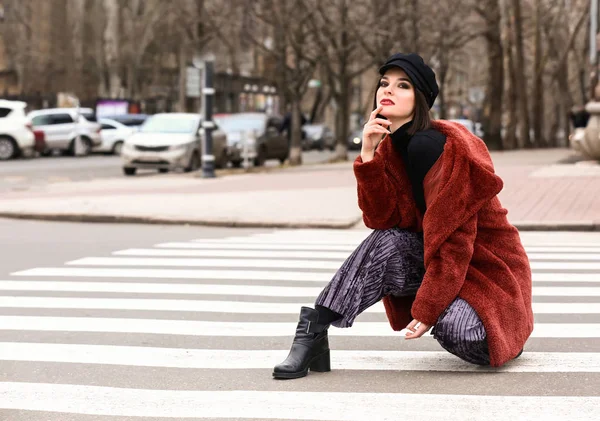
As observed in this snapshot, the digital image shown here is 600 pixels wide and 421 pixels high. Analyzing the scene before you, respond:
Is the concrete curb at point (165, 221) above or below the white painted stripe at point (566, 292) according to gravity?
below

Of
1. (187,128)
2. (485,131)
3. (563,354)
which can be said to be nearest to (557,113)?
(485,131)

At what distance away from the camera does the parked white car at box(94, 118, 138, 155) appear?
44.4 meters

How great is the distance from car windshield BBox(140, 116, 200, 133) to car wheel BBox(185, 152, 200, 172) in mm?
637

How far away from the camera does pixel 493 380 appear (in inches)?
211

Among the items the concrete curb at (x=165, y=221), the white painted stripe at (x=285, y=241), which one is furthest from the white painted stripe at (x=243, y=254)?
the concrete curb at (x=165, y=221)

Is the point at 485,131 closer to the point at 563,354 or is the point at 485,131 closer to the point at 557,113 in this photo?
the point at 557,113

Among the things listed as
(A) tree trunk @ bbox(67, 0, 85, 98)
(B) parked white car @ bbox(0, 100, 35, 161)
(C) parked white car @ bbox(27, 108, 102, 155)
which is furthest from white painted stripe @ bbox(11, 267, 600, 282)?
(A) tree trunk @ bbox(67, 0, 85, 98)

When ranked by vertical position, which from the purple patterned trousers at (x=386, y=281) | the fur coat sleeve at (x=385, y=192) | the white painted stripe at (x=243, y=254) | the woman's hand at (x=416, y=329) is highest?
the fur coat sleeve at (x=385, y=192)

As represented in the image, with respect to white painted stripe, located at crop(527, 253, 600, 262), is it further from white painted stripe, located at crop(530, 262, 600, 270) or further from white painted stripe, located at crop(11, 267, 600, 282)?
white painted stripe, located at crop(11, 267, 600, 282)

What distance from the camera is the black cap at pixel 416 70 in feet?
17.4

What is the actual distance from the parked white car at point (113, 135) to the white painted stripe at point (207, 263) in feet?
110

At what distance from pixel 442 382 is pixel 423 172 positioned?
0.94m

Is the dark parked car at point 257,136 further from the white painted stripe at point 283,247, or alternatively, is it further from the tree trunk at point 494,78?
the white painted stripe at point 283,247

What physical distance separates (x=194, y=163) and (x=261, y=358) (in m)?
23.3
